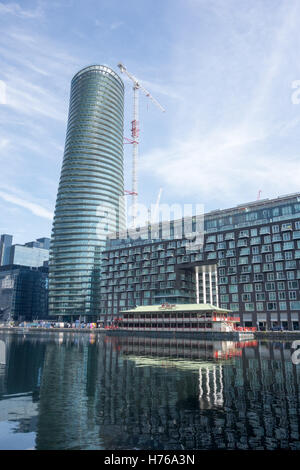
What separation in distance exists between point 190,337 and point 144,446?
103876mm

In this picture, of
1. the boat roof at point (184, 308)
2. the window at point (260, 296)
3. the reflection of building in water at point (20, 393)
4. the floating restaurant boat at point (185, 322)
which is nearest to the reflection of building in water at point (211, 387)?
the reflection of building in water at point (20, 393)

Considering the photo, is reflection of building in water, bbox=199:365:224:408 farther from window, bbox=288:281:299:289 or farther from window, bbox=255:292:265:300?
window, bbox=255:292:265:300

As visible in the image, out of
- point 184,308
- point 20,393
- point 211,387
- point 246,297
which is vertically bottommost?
point 20,393

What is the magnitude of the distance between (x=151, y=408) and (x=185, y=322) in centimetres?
9925

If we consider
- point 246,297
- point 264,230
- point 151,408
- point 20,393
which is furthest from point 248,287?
point 151,408

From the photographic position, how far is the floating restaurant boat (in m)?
115

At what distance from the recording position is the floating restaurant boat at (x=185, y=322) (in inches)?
4535

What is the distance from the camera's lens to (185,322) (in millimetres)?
125500

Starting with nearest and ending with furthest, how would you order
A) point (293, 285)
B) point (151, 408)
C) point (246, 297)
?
point (151, 408) < point (293, 285) < point (246, 297)

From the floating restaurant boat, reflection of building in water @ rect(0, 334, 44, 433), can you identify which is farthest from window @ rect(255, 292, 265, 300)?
reflection of building in water @ rect(0, 334, 44, 433)

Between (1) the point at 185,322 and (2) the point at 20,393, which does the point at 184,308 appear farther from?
(2) the point at 20,393

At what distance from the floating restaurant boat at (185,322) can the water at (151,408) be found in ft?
216

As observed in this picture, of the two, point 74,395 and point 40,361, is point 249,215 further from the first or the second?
point 74,395

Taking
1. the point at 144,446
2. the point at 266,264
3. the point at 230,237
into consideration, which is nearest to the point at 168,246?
the point at 230,237
